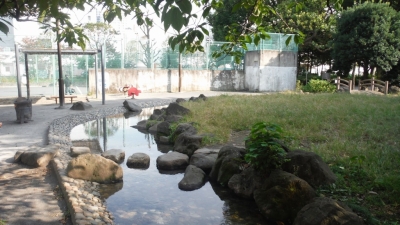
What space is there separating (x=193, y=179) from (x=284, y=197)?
2210 millimetres

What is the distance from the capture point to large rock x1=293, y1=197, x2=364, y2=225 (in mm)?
4070

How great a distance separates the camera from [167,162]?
7.93m

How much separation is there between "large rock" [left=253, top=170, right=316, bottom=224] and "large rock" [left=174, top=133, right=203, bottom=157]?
3.47 m

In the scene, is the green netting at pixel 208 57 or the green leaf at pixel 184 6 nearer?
the green leaf at pixel 184 6

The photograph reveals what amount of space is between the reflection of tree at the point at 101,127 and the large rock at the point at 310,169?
712cm

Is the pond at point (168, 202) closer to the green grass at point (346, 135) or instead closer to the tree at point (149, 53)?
the green grass at point (346, 135)

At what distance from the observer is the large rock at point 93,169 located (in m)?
6.41

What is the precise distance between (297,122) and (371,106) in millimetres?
3826

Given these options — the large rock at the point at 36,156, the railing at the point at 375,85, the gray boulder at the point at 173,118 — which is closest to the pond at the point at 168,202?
the large rock at the point at 36,156

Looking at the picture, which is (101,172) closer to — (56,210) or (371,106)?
(56,210)

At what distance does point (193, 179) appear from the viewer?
6926mm

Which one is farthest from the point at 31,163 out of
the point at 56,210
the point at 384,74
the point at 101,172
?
the point at 384,74

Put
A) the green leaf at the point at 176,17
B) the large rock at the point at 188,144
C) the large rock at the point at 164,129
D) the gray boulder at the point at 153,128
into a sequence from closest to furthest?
the green leaf at the point at 176,17
the large rock at the point at 188,144
the large rock at the point at 164,129
the gray boulder at the point at 153,128

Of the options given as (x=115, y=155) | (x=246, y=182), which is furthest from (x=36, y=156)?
(x=246, y=182)
